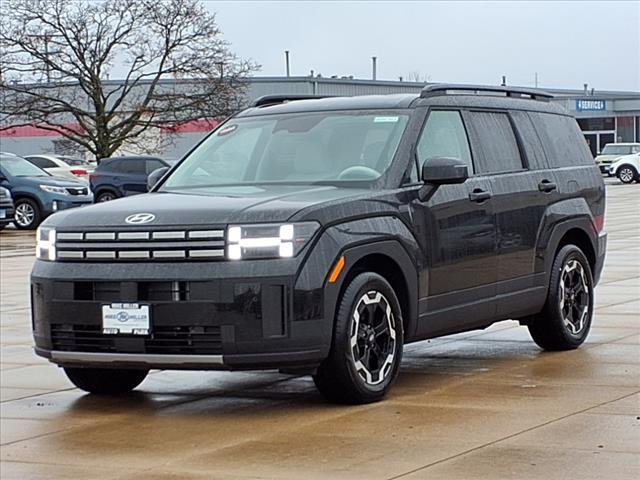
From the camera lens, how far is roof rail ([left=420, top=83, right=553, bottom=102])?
9.02 meters

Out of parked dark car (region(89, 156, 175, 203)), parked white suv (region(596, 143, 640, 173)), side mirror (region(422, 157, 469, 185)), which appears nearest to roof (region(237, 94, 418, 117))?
side mirror (region(422, 157, 469, 185))

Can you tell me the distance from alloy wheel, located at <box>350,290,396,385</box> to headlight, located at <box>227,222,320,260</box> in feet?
1.96

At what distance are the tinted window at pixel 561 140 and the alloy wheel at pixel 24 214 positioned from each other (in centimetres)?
2106

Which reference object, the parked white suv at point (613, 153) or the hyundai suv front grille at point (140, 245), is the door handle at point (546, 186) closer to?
the hyundai suv front grille at point (140, 245)

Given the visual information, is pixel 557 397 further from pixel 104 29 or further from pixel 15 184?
pixel 104 29

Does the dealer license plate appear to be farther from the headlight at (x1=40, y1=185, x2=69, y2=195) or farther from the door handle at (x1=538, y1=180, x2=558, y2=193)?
the headlight at (x1=40, y1=185, x2=69, y2=195)

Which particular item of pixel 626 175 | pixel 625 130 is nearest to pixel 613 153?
pixel 626 175

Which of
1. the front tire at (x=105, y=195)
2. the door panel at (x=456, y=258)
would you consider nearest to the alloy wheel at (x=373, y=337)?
the door panel at (x=456, y=258)

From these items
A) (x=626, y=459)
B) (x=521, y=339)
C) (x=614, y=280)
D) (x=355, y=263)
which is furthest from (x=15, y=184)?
(x=626, y=459)

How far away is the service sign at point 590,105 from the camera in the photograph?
3163 inches

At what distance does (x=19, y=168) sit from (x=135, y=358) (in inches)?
952

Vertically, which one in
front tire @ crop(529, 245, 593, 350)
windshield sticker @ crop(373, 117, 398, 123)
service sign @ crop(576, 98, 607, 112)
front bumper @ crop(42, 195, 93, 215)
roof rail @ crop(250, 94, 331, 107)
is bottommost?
front bumper @ crop(42, 195, 93, 215)

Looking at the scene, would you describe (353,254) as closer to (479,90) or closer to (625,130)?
(479,90)

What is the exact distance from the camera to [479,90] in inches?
381
